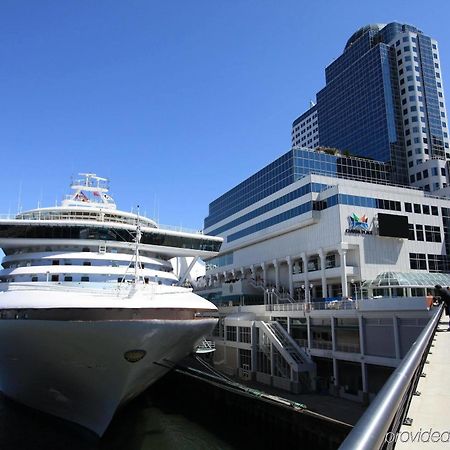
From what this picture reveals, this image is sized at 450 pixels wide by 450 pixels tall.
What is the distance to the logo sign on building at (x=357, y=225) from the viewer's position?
144 feet

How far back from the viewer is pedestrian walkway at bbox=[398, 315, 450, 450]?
3.72 metres

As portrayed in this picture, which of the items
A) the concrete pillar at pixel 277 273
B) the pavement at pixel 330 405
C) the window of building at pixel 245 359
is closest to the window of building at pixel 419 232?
the concrete pillar at pixel 277 273

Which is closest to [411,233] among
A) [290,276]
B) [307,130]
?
[290,276]

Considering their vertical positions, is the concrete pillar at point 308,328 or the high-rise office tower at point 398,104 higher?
the high-rise office tower at point 398,104

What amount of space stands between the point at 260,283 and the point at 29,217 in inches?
1347

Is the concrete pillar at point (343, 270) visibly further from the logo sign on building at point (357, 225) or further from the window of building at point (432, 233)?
the window of building at point (432, 233)

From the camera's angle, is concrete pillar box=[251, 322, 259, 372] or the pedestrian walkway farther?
concrete pillar box=[251, 322, 259, 372]

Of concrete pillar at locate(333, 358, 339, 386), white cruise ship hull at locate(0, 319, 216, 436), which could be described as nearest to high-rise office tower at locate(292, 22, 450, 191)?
concrete pillar at locate(333, 358, 339, 386)

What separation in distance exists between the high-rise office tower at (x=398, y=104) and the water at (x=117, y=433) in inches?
2450

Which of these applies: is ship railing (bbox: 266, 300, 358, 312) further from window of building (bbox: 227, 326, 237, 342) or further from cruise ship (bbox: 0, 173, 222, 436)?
cruise ship (bbox: 0, 173, 222, 436)

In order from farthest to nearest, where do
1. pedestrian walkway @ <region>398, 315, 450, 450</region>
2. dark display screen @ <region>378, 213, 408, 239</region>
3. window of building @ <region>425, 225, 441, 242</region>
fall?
window of building @ <region>425, 225, 441, 242</region>
dark display screen @ <region>378, 213, 408, 239</region>
pedestrian walkway @ <region>398, 315, 450, 450</region>

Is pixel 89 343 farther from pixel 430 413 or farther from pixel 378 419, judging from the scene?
pixel 378 419

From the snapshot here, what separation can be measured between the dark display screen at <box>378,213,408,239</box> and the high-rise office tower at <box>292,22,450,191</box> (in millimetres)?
31045

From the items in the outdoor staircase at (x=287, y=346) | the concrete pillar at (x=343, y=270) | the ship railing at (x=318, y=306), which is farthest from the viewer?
the concrete pillar at (x=343, y=270)
